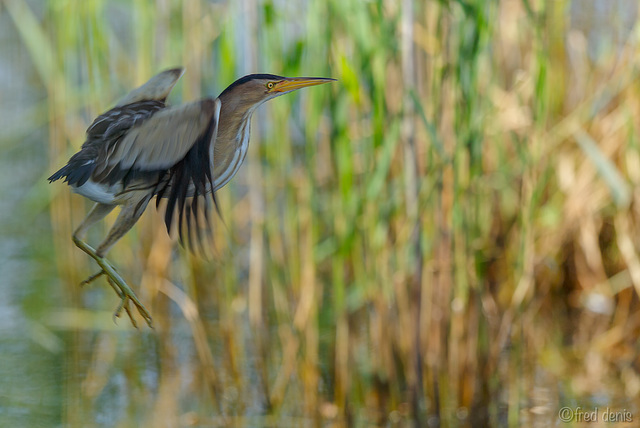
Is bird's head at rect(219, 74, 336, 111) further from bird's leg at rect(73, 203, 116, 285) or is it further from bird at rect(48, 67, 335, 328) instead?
bird's leg at rect(73, 203, 116, 285)

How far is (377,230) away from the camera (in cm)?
211

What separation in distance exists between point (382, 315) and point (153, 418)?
2.92 ft

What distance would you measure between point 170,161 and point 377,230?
1443mm

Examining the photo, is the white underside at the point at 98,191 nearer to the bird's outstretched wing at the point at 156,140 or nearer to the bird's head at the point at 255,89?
the bird's outstretched wing at the point at 156,140

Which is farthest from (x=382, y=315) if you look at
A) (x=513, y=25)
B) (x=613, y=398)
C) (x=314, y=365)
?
(x=513, y=25)

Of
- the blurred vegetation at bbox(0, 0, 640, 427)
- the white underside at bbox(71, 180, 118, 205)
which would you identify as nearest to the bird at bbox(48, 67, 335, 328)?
the white underside at bbox(71, 180, 118, 205)

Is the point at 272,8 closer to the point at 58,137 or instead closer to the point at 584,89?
the point at 58,137

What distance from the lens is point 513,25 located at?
10.3 ft

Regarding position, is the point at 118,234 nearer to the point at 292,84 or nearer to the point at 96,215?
the point at 96,215

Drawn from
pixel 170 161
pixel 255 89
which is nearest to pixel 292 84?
pixel 255 89

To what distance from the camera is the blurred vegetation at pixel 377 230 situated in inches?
77.6

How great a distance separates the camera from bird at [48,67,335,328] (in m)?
0.68

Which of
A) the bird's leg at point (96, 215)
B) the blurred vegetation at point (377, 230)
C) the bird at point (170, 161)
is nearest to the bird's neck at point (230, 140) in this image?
the bird at point (170, 161)

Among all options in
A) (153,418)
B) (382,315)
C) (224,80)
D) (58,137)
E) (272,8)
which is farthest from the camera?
(153,418)
